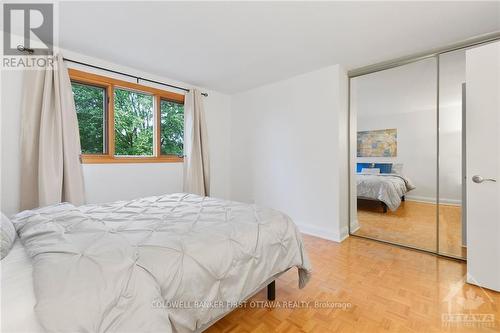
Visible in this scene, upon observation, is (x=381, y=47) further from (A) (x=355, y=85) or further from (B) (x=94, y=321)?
(B) (x=94, y=321)

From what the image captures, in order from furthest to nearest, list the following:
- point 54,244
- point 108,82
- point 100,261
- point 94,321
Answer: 1. point 108,82
2. point 54,244
3. point 100,261
4. point 94,321

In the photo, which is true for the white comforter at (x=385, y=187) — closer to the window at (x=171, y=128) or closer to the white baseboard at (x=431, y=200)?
the white baseboard at (x=431, y=200)

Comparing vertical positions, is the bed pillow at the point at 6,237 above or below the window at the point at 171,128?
below

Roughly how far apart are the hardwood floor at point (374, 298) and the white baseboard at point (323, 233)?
17.8 inches

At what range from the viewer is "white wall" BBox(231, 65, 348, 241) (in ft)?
10.3

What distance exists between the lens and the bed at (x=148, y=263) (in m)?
0.82

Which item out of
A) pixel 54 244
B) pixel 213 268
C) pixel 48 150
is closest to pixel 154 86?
pixel 48 150

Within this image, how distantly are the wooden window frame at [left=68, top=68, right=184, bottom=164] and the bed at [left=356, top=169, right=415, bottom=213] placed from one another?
117 inches

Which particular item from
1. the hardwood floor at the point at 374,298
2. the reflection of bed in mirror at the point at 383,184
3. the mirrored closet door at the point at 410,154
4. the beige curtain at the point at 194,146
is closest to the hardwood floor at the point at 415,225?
the mirrored closet door at the point at 410,154

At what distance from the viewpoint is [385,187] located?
10.7 feet

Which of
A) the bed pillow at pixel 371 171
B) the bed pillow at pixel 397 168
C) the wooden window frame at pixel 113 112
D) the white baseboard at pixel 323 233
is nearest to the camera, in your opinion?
the wooden window frame at pixel 113 112

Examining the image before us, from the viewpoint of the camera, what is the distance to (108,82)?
2.94m

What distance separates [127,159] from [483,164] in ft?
12.8

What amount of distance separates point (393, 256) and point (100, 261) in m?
2.91
